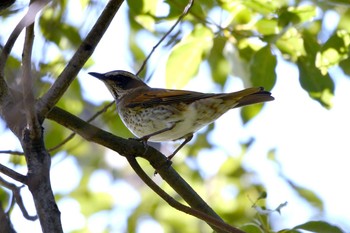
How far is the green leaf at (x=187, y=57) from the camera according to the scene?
4676 millimetres

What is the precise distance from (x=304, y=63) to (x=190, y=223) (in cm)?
321

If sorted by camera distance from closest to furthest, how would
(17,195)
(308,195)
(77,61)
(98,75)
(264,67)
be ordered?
(77,61) → (17,195) → (264,67) → (98,75) → (308,195)

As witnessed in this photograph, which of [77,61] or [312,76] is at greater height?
[312,76]

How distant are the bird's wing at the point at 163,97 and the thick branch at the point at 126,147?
1.48 metres

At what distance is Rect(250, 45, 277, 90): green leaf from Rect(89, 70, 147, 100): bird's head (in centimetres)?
198

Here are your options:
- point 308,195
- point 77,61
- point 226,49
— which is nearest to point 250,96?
point 226,49

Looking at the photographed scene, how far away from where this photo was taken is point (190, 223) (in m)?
7.19

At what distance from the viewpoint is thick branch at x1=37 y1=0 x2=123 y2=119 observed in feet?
9.32

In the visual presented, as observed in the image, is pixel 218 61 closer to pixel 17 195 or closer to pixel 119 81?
pixel 119 81

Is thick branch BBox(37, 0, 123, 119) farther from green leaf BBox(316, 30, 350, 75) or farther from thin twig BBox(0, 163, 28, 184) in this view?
green leaf BBox(316, 30, 350, 75)

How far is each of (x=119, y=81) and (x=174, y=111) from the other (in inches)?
51.4

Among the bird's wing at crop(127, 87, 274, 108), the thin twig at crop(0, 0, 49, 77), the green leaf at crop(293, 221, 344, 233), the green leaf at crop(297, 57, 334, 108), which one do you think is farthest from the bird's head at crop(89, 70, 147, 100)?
the thin twig at crop(0, 0, 49, 77)

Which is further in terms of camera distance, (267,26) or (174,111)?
(174,111)

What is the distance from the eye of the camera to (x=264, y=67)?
172 inches
